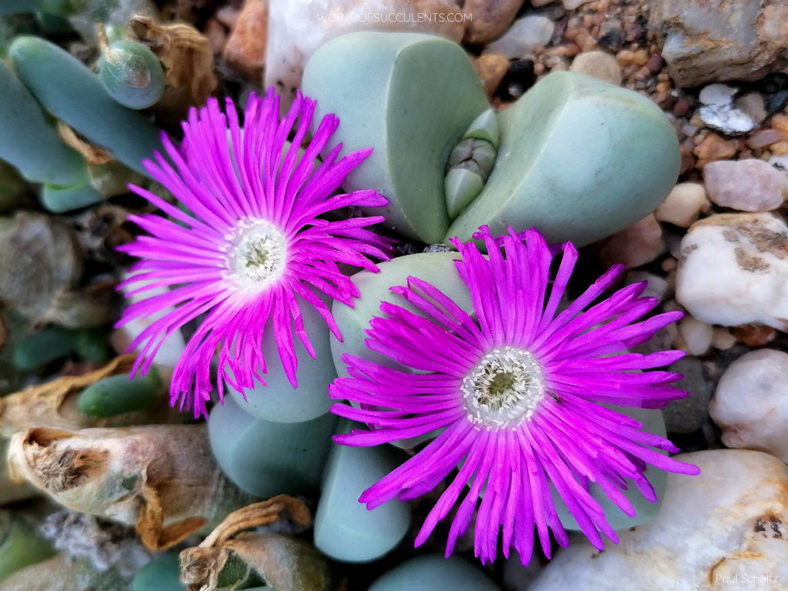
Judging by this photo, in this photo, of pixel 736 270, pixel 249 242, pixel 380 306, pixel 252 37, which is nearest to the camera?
pixel 380 306

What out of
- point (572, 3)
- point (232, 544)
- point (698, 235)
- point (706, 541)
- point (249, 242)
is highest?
point (572, 3)

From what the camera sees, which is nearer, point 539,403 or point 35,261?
point 539,403

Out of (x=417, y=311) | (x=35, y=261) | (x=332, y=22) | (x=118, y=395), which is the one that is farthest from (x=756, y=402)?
(x=35, y=261)

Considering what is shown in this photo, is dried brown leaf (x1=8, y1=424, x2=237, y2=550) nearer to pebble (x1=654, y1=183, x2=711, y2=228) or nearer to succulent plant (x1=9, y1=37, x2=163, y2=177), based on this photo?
succulent plant (x1=9, y1=37, x2=163, y2=177)

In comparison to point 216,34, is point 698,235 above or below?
below

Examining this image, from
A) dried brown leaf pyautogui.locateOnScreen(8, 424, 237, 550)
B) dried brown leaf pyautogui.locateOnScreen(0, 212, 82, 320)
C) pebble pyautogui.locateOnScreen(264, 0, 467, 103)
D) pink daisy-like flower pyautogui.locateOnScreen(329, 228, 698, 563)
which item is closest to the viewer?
pink daisy-like flower pyautogui.locateOnScreen(329, 228, 698, 563)

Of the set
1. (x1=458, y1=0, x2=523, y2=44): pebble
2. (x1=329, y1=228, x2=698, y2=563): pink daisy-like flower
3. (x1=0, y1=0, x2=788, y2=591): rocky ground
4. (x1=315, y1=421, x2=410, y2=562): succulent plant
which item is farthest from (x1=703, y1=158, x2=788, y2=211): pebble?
(x1=315, y1=421, x2=410, y2=562): succulent plant

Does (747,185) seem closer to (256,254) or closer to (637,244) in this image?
(637,244)

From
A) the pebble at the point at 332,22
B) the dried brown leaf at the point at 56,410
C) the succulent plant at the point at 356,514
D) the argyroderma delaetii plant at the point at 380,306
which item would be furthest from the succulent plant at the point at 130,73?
the succulent plant at the point at 356,514
